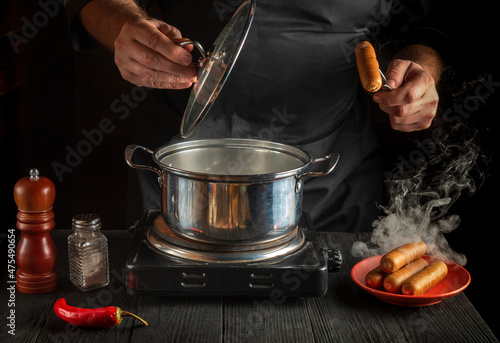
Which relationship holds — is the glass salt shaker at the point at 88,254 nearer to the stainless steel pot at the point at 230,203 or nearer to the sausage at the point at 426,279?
the stainless steel pot at the point at 230,203

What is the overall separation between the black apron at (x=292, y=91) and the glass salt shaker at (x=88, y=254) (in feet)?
2.58

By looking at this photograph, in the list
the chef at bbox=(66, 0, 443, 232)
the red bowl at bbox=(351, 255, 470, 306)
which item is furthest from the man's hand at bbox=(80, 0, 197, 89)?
the red bowl at bbox=(351, 255, 470, 306)

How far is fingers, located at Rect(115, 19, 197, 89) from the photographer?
146cm

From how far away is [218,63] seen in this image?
1.36 metres

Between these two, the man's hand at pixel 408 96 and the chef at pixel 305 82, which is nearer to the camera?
the man's hand at pixel 408 96

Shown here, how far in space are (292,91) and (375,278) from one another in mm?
922

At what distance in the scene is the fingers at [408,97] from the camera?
162 cm

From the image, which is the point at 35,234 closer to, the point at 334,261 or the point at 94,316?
the point at 94,316

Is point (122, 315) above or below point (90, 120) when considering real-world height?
below

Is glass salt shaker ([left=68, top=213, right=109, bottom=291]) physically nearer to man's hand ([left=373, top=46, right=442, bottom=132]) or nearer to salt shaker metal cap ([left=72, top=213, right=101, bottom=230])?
salt shaker metal cap ([left=72, top=213, right=101, bottom=230])

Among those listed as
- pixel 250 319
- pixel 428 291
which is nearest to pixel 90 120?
pixel 250 319

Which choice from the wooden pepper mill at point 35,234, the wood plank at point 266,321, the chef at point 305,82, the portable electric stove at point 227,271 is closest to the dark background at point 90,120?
the chef at point 305,82

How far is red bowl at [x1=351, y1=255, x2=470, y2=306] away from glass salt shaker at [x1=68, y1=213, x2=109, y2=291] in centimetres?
64

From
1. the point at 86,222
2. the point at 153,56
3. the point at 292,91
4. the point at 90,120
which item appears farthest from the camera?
the point at 90,120
